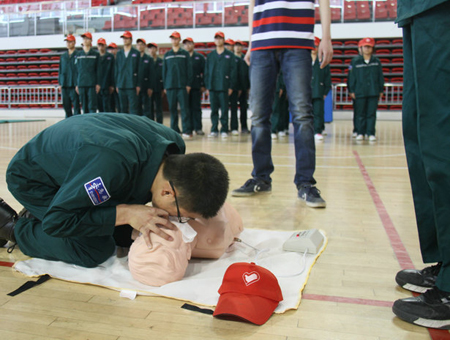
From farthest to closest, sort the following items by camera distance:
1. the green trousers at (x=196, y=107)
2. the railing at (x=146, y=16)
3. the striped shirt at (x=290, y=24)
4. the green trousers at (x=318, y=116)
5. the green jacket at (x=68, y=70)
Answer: the railing at (x=146, y=16), the green jacket at (x=68, y=70), the green trousers at (x=196, y=107), the green trousers at (x=318, y=116), the striped shirt at (x=290, y=24)

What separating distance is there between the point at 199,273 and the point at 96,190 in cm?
50

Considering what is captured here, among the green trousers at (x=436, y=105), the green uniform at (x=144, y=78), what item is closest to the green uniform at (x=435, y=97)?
the green trousers at (x=436, y=105)

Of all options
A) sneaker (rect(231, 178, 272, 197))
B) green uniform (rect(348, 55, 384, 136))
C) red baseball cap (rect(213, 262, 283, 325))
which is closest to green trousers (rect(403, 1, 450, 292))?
red baseball cap (rect(213, 262, 283, 325))

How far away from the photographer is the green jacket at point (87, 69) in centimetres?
826

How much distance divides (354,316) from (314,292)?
0.18m

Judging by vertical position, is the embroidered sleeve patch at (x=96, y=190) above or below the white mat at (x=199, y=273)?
above

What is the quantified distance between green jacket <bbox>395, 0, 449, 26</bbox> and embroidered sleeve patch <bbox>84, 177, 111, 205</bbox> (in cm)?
94

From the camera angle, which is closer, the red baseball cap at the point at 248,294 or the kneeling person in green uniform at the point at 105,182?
the red baseball cap at the point at 248,294

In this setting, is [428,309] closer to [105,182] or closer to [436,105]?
[436,105]

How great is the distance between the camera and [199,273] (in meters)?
1.60

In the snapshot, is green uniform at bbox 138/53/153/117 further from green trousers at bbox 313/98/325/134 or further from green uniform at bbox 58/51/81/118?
green trousers at bbox 313/98/325/134

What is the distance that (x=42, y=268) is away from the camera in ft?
5.36

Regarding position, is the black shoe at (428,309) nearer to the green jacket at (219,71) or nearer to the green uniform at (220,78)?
the green uniform at (220,78)

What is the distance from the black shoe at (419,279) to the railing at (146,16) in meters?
12.8
